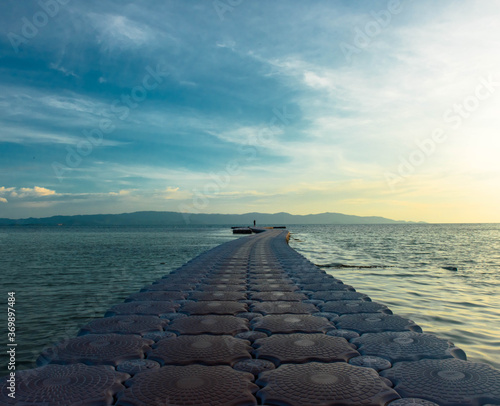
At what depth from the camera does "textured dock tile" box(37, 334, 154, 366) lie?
3725 millimetres

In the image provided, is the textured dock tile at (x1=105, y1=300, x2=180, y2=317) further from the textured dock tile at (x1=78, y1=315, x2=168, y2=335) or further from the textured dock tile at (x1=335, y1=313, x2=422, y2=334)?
the textured dock tile at (x1=335, y1=313, x2=422, y2=334)

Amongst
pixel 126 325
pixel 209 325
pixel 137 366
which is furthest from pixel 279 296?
pixel 137 366

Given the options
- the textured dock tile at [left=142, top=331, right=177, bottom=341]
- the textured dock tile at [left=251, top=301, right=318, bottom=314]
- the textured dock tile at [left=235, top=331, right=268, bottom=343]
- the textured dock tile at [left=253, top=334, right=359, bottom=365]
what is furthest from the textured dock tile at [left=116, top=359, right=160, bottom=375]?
the textured dock tile at [left=251, top=301, right=318, bottom=314]

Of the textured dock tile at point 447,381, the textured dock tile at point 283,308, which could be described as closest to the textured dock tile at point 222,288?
the textured dock tile at point 283,308

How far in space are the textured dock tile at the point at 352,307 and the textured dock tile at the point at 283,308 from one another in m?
0.25

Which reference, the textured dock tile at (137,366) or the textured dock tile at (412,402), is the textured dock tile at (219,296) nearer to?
the textured dock tile at (137,366)

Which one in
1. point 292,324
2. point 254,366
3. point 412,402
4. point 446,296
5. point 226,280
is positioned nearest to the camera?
point 412,402

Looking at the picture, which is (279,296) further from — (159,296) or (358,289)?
(358,289)

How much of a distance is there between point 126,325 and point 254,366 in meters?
2.22

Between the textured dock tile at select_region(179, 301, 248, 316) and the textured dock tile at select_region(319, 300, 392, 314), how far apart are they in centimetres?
136

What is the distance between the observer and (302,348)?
395 cm

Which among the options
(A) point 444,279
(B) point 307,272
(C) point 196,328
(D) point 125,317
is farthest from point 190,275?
(A) point 444,279

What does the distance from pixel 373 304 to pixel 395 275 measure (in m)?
10.9

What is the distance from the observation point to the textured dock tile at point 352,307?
19.1 ft
